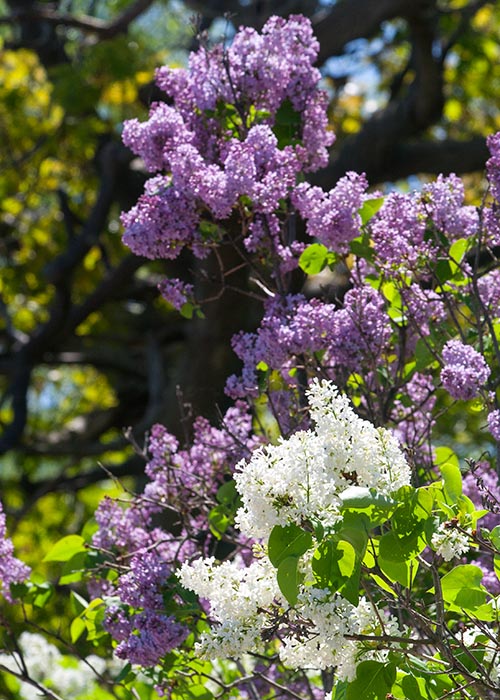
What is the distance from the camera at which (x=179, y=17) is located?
9547 mm

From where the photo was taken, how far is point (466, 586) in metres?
1.73

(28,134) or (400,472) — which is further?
(28,134)

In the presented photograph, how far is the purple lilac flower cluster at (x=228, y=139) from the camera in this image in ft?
8.21

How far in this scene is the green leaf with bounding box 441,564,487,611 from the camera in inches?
67.9

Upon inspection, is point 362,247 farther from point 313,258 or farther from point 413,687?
point 413,687

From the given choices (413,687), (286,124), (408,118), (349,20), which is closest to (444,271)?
(286,124)

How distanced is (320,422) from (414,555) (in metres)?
0.24

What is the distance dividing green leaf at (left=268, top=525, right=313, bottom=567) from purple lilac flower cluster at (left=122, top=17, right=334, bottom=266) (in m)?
1.10

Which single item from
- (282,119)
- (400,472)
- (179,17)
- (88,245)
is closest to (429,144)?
(88,245)

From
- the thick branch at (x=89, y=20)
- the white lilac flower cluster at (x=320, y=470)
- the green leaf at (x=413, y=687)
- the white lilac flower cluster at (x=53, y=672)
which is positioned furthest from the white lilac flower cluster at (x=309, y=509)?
the thick branch at (x=89, y=20)

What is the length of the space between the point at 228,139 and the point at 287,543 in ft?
4.76

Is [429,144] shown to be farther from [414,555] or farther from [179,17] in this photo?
[414,555]

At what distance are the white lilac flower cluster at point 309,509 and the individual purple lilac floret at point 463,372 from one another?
1.60 feet

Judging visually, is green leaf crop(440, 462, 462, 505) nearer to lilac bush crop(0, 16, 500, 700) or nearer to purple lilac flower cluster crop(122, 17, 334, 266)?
lilac bush crop(0, 16, 500, 700)
